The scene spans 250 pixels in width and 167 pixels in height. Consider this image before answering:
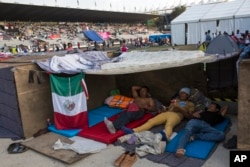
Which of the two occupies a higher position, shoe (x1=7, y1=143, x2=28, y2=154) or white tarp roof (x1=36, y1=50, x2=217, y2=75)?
white tarp roof (x1=36, y1=50, x2=217, y2=75)

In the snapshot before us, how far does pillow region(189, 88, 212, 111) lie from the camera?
536cm

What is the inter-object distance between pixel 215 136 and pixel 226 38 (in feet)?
9.54

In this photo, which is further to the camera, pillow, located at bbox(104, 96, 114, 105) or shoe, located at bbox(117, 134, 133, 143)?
pillow, located at bbox(104, 96, 114, 105)

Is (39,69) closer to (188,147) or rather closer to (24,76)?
(24,76)

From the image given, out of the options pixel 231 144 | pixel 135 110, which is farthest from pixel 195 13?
pixel 231 144

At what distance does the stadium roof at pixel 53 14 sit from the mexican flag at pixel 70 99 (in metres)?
36.3

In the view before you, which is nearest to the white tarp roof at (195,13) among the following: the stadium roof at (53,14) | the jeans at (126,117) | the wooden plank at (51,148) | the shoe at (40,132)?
the jeans at (126,117)

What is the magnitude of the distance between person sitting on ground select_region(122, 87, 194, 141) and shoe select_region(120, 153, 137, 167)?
0.78m

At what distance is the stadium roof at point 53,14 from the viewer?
40.0 metres

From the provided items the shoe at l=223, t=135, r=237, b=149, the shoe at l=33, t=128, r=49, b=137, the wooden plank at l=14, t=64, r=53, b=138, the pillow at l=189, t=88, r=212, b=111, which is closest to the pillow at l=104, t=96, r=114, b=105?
the wooden plank at l=14, t=64, r=53, b=138

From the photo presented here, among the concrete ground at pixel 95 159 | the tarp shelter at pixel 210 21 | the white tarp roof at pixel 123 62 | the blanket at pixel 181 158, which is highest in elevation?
the tarp shelter at pixel 210 21

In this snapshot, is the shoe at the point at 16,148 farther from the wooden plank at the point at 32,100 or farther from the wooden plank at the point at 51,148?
the wooden plank at the point at 32,100

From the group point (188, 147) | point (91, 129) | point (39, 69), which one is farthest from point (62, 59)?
point (188, 147)

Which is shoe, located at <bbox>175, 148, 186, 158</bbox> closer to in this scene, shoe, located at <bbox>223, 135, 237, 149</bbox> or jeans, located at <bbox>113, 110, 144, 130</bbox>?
shoe, located at <bbox>223, 135, 237, 149</bbox>
